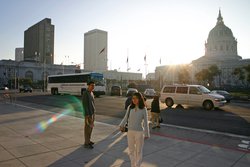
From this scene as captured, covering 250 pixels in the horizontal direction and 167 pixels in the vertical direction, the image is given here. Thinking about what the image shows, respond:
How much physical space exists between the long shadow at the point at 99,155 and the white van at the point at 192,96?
1299 centimetres

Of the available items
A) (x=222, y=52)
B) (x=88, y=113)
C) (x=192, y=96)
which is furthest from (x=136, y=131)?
(x=222, y=52)

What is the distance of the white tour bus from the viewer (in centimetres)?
3384

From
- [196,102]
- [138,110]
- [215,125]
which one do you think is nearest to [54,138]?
[138,110]

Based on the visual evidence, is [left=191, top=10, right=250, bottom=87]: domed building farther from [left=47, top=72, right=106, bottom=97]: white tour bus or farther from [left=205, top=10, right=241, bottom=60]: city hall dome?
[left=47, top=72, right=106, bottom=97]: white tour bus

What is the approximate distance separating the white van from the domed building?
352 ft

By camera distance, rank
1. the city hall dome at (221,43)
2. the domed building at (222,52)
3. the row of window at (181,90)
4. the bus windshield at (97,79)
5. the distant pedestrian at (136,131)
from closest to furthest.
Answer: the distant pedestrian at (136,131) → the row of window at (181,90) → the bus windshield at (97,79) → the domed building at (222,52) → the city hall dome at (221,43)

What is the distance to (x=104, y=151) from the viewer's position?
23.6ft

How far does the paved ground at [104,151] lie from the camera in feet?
20.3

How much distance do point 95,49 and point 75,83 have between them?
70716mm

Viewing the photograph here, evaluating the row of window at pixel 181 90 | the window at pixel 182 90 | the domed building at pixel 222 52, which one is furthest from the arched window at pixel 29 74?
the window at pixel 182 90

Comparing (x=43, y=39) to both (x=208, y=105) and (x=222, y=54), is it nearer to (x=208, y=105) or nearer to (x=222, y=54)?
(x=222, y=54)

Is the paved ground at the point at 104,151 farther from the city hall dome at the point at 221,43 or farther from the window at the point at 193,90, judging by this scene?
the city hall dome at the point at 221,43

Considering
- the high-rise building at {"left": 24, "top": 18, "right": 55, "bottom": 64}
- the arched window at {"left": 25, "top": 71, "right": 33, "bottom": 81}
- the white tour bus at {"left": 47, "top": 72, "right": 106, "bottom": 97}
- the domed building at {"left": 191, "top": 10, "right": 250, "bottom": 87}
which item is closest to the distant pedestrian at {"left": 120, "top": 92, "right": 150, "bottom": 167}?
the white tour bus at {"left": 47, "top": 72, "right": 106, "bottom": 97}

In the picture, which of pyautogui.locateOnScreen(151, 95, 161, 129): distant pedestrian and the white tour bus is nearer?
pyautogui.locateOnScreen(151, 95, 161, 129): distant pedestrian
